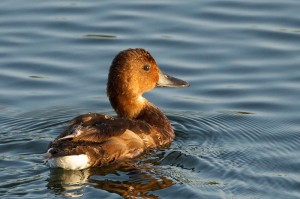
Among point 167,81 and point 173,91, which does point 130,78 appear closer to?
point 167,81

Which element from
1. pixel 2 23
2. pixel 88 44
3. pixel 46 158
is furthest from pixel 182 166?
pixel 2 23

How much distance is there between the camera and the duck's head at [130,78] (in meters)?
11.8

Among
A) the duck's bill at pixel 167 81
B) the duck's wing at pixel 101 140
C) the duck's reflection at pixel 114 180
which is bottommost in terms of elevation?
the duck's reflection at pixel 114 180

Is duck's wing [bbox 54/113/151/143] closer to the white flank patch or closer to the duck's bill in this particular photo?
the white flank patch

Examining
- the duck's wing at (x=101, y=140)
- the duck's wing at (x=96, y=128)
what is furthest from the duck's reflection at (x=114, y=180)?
the duck's wing at (x=96, y=128)

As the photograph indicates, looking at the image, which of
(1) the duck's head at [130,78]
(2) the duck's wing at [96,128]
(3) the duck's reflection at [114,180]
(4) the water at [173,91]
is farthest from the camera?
(1) the duck's head at [130,78]

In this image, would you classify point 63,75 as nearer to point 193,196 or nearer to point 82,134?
point 82,134

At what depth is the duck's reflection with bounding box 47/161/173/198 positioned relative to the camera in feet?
32.9

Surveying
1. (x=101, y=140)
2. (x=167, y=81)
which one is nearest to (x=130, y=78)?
(x=167, y=81)

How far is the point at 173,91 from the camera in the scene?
13.6 metres

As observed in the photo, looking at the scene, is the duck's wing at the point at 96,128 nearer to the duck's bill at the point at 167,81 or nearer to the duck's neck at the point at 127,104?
the duck's neck at the point at 127,104

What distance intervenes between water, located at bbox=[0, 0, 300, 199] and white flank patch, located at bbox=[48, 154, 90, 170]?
9cm

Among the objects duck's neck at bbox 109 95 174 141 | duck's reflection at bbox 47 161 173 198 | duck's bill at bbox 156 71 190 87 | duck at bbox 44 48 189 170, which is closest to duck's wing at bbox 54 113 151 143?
duck at bbox 44 48 189 170

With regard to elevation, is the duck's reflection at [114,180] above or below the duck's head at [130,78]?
below
